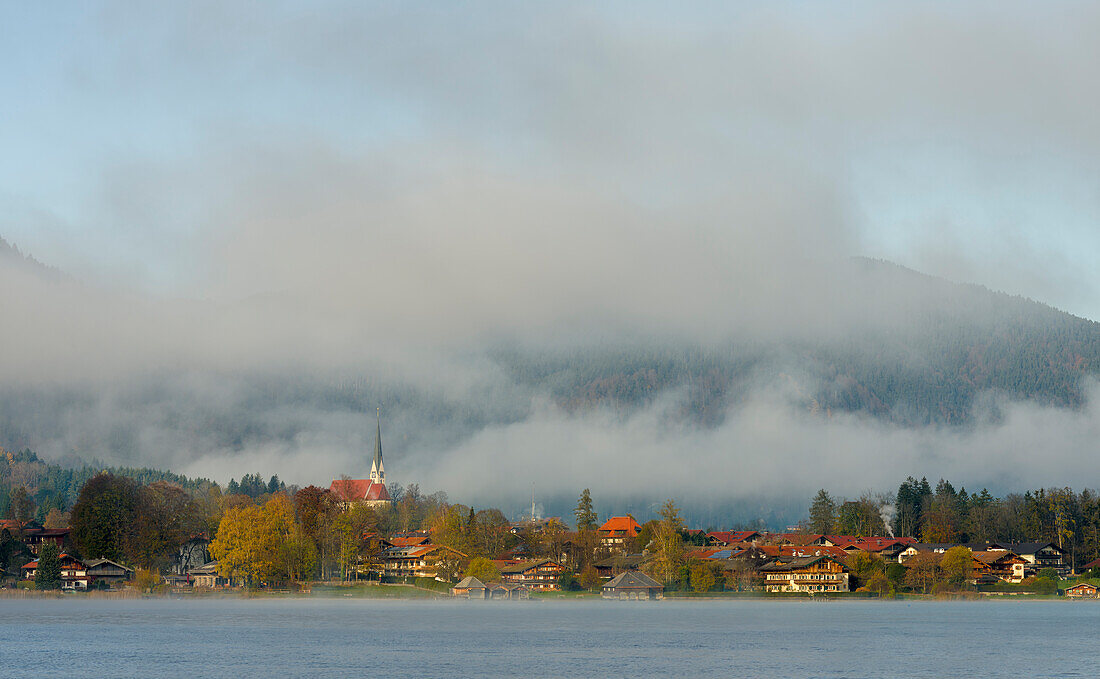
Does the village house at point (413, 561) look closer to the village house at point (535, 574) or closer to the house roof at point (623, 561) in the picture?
the village house at point (535, 574)

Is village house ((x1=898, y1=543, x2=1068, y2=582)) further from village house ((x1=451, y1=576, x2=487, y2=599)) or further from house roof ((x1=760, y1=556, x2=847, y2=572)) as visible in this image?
village house ((x1=451, y1=576, x2=487, y2=599))

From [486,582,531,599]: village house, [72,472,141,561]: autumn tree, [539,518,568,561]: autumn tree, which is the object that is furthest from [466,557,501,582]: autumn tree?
[72,472,141,561]: autumn tree

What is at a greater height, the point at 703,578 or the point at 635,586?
the point at 703,578

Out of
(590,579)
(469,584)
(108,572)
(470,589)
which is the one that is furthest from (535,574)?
(108,572)

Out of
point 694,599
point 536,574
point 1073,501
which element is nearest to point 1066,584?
point 1073,501

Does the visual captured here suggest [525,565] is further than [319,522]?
Result: Yes

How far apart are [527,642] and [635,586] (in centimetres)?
7719

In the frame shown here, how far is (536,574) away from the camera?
584 ft

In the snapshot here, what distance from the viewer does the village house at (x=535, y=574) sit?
6914 inches

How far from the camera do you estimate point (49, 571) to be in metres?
147

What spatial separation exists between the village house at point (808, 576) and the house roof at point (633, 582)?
2077cm

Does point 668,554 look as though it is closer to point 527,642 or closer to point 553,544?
point 553,544

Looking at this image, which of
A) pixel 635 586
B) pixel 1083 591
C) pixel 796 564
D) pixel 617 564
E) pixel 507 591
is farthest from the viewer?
pixel 617 564

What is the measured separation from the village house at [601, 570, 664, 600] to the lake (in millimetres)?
26734
